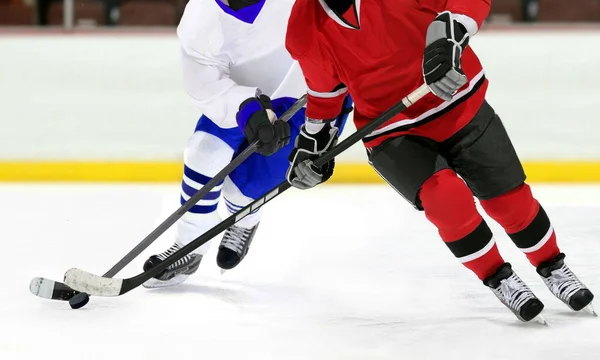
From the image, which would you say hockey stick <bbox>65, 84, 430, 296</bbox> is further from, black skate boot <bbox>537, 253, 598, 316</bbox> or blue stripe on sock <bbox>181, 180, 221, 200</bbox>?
black skate boot <bbox>537, 253, 598, 316</bbox>

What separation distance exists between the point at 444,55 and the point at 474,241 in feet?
1.38

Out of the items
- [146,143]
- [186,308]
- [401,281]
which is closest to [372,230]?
[401,281]

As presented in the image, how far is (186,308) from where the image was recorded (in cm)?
255

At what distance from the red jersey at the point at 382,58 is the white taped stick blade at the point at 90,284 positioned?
2.34ft

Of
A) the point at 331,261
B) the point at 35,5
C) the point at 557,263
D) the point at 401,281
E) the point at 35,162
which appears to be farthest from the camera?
the point at 35,5

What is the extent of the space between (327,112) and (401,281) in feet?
2.00

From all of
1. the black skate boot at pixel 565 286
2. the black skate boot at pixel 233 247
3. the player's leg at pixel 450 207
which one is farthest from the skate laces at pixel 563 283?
the black skate boot at pixel 233 247

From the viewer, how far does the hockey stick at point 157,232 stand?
2.56 metres

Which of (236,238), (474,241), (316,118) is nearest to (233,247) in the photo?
(236,238)

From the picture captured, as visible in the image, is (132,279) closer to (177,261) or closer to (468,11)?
(177,261)

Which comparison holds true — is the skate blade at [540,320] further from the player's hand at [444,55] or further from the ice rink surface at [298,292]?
the player's hand at [444,55]

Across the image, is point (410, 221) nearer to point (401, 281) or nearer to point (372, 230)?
point (372, 230)

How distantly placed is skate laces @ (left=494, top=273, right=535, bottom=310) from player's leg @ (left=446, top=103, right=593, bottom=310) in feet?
0.33

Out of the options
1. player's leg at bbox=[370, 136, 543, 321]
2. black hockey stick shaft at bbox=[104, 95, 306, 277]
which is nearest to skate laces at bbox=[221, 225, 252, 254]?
black hockey stick shaft at bbox=[104, 95, 306, 277]
